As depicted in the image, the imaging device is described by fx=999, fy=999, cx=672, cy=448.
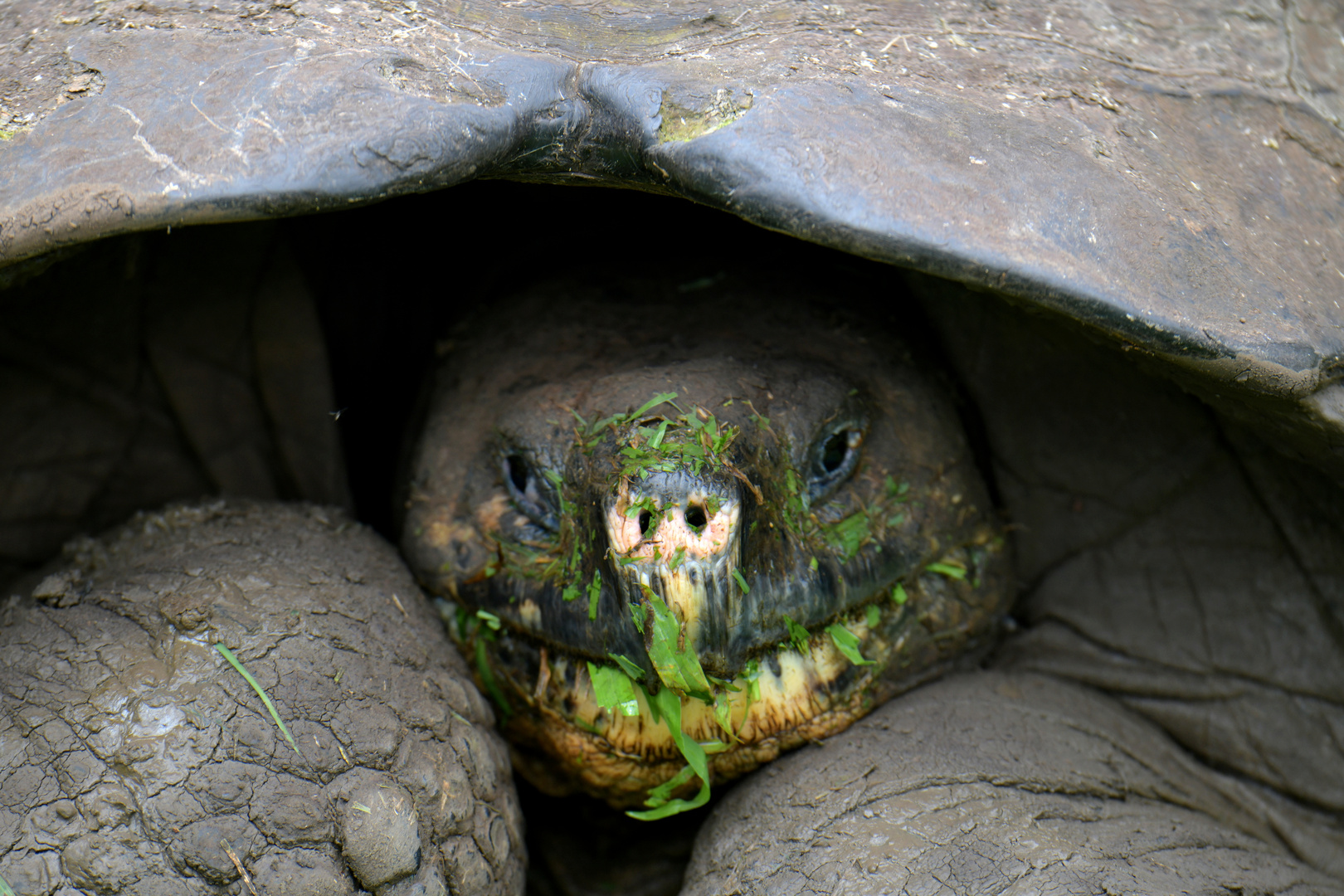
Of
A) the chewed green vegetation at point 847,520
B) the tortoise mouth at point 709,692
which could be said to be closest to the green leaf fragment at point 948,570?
the tortoise mouth at point 709,692

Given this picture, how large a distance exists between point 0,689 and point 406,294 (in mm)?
1336

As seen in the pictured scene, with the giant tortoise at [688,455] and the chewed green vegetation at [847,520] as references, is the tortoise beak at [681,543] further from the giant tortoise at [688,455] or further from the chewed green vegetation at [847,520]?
the chewed green vegetation at [847,520]

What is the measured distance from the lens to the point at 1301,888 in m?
1.49

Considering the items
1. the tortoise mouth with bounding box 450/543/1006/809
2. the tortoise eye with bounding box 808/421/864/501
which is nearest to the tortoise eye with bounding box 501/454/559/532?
the tortoise mouth with bounding box 450/543/1006/809

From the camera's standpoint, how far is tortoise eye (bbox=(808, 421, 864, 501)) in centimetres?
172

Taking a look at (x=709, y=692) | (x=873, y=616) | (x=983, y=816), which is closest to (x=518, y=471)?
(x=709, y=692)

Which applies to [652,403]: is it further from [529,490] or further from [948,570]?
[948,570]

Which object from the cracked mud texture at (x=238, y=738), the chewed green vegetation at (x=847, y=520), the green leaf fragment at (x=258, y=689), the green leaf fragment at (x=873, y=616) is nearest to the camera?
the cracked mud texture at (x=238, y=738)

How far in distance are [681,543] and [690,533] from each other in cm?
2

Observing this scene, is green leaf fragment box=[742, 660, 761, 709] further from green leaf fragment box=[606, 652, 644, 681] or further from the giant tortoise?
green leaf fragment box=[606, 652, 644, 681]

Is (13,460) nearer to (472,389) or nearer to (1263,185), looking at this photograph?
(472,389)

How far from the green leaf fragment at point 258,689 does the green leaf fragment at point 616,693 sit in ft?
1.48

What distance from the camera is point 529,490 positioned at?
177 centimetres

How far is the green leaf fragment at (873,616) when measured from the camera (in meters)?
1.73
